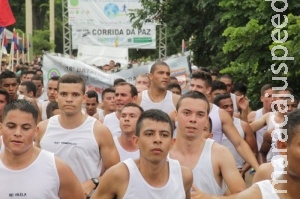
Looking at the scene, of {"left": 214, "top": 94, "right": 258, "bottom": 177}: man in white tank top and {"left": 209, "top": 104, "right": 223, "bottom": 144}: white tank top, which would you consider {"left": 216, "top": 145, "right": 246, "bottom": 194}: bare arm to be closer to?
{"left": 209, "top": 104, "right": 223, "bottom": 144}: white tank top

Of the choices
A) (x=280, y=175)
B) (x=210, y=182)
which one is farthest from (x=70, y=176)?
(x=280, y=175)

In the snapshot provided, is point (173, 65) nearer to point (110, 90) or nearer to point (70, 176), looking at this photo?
point (110, 90)

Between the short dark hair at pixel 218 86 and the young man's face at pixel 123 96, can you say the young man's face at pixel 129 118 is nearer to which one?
the young man's face at pixel 123 96

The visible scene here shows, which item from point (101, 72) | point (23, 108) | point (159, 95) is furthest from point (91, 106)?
point (23, 108)

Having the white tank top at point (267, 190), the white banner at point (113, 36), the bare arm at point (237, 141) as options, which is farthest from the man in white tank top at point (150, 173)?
the white banner at point (113, 36)

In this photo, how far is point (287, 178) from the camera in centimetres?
411

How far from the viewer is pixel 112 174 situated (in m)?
5.77

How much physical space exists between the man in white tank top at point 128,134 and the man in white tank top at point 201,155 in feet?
5.42

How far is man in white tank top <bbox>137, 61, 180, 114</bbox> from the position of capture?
1083cm

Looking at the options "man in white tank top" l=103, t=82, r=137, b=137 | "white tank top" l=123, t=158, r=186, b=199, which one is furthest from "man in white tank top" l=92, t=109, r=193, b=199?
"man in white tank top" l=103, t=82, r=137, b=137

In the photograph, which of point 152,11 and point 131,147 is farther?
point 152,11

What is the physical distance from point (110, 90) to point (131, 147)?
3.63 meters

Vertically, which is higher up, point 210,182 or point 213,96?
point 213,96

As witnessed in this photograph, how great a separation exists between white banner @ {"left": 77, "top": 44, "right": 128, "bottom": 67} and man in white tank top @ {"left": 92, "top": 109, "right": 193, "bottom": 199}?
86.9ft
